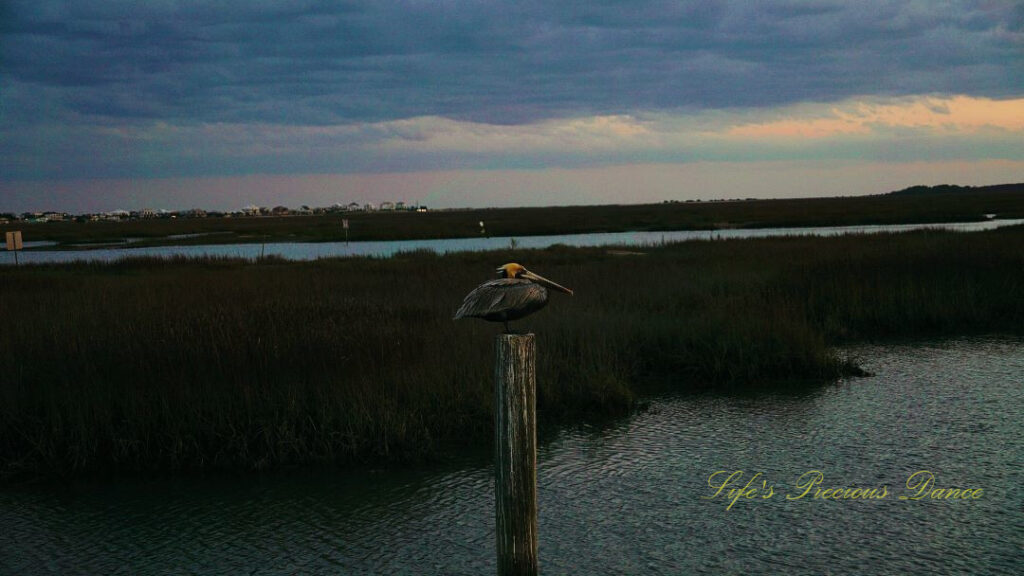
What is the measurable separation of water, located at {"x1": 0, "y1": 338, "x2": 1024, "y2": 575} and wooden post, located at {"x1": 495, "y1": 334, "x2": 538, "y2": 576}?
4.66ft

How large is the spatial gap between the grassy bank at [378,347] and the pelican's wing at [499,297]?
431cm

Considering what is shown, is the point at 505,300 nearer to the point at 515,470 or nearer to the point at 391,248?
the point at 515,470

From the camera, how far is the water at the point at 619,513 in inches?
249

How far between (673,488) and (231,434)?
187 inches

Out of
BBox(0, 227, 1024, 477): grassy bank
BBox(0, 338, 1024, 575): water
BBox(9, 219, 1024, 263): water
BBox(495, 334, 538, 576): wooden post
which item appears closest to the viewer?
BBox(495, 334, 538, 576): wooden post

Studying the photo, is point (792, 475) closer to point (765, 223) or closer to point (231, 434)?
point (231, 434)

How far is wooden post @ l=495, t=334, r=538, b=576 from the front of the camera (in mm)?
4668

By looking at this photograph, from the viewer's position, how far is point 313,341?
10.8 m

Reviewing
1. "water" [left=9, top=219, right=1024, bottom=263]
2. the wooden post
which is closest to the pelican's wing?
the wooden post

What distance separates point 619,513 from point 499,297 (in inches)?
130

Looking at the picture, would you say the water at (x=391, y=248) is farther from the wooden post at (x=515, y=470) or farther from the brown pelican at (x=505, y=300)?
the wooden post at (x=515, y=470)

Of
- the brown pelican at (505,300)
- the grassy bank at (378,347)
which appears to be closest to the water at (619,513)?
the grassy bank at (378,347)

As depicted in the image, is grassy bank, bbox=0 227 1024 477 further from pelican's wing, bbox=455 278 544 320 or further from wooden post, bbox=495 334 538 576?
pelican's wing, bbox=455 278 544 320

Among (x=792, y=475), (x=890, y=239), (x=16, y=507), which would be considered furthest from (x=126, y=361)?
(x=890, y=239)
